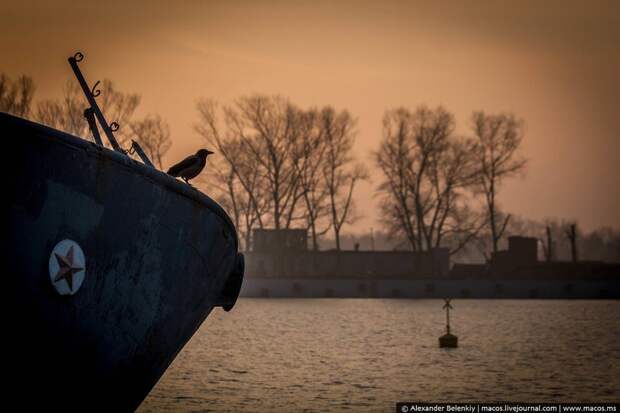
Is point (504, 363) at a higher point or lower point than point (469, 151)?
lower

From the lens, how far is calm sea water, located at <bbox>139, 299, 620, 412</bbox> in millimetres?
20281

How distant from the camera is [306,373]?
25281 mm

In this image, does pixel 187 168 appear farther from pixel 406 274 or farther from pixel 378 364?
pixel 406 274

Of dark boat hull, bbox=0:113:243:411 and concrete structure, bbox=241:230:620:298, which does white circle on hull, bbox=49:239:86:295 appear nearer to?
dark boat hull, bbox=0:113:243:411

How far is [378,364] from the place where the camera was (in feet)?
93.0

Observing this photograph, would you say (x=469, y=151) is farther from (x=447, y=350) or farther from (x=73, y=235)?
(x=73, y=235)

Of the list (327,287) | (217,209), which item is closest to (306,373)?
(217,209)

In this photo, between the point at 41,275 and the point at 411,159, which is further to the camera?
the point at 411,159

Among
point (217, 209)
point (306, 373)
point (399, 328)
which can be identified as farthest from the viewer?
point (399, 328)

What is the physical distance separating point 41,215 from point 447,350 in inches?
1025

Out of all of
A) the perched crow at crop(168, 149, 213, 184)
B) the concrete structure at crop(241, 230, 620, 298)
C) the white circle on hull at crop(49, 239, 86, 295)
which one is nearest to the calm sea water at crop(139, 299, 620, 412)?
the perched crow at crop(168, 149, 213, 184)
